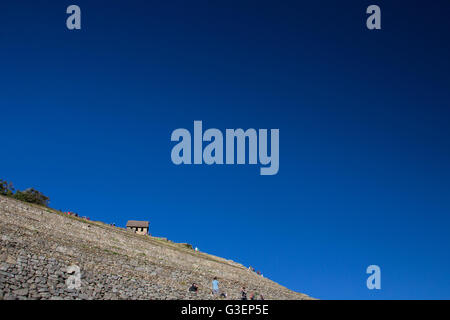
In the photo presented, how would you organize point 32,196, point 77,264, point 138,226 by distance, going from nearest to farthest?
point 77,264, point 32,196, point 138,226

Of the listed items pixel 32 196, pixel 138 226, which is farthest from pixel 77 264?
pixel 138 226

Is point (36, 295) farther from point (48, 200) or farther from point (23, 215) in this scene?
point (48, 200)

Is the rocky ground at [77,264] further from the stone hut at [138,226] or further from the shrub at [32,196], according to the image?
the stone hut at [138,226]

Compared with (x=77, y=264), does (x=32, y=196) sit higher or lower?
higher

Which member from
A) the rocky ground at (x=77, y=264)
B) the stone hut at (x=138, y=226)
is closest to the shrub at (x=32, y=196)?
the rocky ground at (x=77, y=264)

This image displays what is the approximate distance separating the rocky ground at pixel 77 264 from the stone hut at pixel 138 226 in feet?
206

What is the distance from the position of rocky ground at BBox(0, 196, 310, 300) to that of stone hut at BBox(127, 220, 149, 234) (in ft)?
206

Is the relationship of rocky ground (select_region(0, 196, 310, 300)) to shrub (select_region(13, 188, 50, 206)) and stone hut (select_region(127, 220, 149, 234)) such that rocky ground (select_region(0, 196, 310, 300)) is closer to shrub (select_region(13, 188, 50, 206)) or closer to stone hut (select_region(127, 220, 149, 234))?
shrub (select_region(13, 188, 50, 206))

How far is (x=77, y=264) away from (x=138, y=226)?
86800 millimetres

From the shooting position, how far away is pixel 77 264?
28.3m

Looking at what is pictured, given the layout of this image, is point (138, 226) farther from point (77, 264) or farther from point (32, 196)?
point (77, 264)

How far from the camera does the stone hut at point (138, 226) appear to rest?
111 meters
